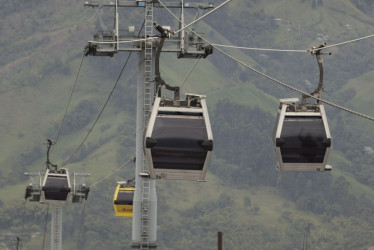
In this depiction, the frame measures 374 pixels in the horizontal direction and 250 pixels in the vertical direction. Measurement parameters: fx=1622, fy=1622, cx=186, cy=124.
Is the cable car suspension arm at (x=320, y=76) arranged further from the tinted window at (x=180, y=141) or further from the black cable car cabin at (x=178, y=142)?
the tinted window at (x=180, y=141)

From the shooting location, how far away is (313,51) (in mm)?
39938

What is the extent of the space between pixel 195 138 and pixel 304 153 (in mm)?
2841

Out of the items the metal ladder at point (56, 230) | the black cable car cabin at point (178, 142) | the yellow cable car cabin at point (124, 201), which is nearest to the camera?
the black cable car cabin at point (178, 142)

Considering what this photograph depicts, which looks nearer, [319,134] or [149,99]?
[319,134]

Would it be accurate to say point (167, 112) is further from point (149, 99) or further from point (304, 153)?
point (149, 99)

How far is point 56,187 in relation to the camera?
261 feet

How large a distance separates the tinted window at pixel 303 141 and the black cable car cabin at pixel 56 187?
137 ft

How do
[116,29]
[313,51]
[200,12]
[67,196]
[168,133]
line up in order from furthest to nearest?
[67,196]
[200,12]
[116,29]
[313,51]
[168,133]

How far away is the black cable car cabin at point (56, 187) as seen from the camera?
260 ft

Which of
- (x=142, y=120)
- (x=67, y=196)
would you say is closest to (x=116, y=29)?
(x=142, y=120)

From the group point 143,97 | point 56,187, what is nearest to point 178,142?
point 143,97

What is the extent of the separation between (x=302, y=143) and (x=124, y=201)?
4508 centimetres

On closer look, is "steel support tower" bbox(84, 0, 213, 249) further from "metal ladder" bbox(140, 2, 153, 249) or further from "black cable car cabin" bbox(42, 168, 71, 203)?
"black cable car cabin" bbox(42, 168, 71, 203)

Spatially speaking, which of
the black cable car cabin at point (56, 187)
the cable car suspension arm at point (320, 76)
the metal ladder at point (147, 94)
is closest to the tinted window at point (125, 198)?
the black cable car cabin at point (56, 187)
